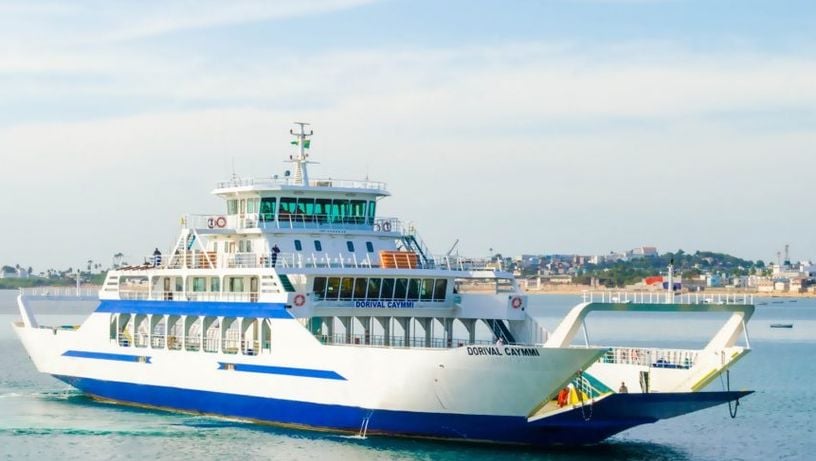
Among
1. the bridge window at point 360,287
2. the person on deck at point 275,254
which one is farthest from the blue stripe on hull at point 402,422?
the person on deck at point 275,254

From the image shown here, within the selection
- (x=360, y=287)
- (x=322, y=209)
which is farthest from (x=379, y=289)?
(x=322, y=209)

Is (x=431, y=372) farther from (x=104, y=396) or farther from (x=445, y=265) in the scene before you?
(x=104, y=396)

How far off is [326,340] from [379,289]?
9.36ft

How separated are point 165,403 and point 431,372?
11.6m

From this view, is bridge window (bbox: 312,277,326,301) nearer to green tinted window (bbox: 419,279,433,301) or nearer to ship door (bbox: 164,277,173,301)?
green tinted window (bbox: 419,279,433,301)

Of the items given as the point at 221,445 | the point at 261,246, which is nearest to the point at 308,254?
the point at 261,246

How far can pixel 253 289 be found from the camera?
126ft

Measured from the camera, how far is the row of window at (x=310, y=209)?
40.8 metres

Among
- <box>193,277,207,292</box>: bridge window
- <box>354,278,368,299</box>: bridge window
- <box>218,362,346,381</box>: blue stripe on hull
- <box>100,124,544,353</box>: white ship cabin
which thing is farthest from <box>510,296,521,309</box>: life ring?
<box>193,277,207,292</box>: bridge window

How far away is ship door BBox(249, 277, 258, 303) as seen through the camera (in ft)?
124

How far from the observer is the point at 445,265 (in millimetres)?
39781

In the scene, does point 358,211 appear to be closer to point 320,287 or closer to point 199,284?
point 320,287

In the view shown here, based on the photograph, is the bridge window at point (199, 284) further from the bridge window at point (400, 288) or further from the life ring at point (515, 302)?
the life ring at point (515, 302)

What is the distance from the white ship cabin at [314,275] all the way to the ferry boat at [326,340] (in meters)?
0.05
